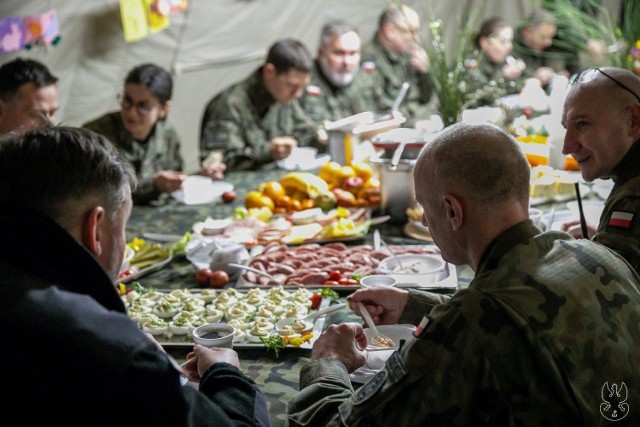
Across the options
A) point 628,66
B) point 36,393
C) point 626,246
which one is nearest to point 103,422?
point 36,393

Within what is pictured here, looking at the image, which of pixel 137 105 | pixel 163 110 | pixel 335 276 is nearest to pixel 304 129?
pixel 163 110

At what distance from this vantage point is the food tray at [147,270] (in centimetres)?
285

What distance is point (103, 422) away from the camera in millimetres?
1328

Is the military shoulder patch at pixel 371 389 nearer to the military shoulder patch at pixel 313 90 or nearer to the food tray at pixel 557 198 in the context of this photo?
the food tray at pixel 557 198

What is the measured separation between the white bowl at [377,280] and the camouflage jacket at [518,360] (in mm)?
953

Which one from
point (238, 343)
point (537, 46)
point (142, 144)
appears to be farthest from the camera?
point (537, 46)

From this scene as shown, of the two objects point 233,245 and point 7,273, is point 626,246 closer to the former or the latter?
point 233,245

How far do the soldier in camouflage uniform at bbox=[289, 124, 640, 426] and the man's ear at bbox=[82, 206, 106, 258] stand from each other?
0.62m

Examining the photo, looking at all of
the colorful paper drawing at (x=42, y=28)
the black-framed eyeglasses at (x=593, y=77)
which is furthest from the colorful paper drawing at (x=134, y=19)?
the black-framed eyeglasses at (x=593, y=77)

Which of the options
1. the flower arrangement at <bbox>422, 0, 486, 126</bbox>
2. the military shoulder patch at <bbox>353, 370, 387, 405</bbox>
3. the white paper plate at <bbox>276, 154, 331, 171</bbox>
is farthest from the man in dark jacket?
the white paper plate at <bbox>276, 154, 331, 171</bbox>

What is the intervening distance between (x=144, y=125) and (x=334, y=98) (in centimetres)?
223

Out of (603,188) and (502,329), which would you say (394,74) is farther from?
(502,329)

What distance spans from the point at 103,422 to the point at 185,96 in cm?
550

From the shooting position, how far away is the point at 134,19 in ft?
18.1
